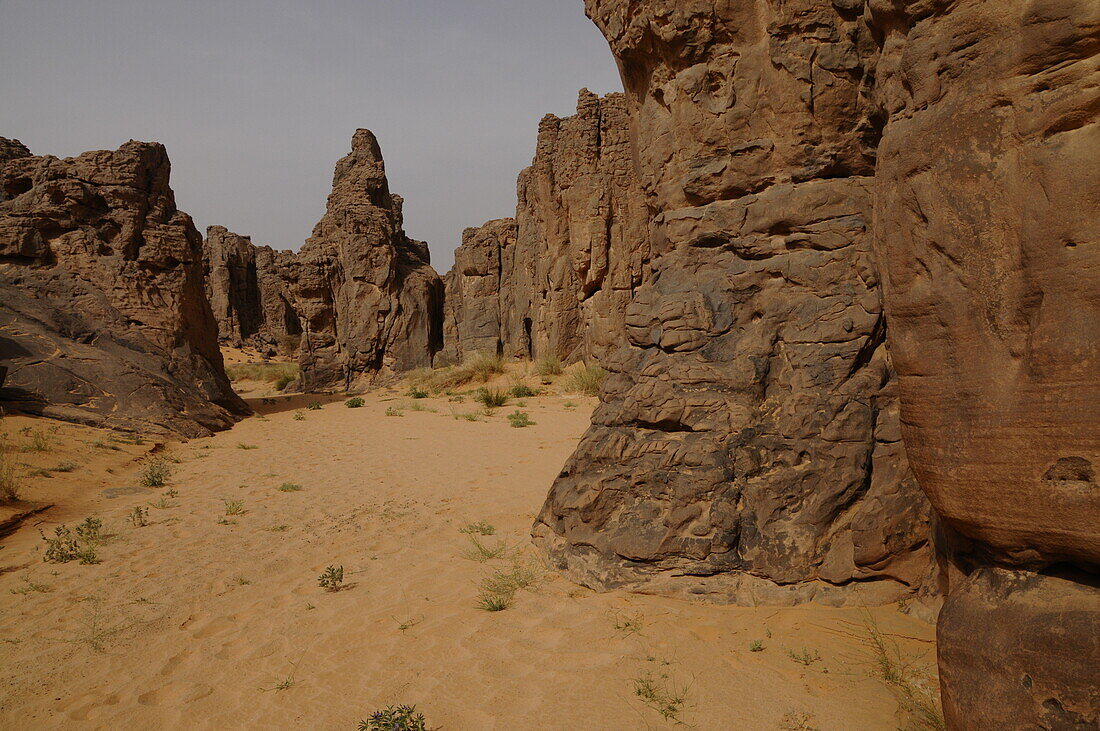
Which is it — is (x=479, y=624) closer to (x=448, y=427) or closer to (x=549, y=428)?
(x=549, y=428)

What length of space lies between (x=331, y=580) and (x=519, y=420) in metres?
7.59

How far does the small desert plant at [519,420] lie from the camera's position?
11.7 m

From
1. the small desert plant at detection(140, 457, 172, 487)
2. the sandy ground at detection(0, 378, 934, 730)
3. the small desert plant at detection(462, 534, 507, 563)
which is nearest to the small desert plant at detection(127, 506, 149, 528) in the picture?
the sandy ground at detection(0, 378, 934, 730)

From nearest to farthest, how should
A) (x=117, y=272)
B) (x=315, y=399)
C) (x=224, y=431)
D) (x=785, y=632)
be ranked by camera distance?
(x=785, y=632) → (x=224, y=431) → (x=117, y=272) → (x=315, y=399)

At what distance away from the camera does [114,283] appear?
510 inches

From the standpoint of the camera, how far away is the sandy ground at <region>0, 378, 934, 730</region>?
2908 millimetres

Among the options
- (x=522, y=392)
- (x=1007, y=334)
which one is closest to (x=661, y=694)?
(x=1007, y=334)

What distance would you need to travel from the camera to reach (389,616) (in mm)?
3953

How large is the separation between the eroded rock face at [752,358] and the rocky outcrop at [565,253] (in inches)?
392

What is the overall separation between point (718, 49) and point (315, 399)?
17256mm

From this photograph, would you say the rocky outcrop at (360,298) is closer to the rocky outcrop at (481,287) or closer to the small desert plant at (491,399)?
the rocky outcrop at (481,287)

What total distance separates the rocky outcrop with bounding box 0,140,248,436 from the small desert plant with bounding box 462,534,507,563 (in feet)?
27.6

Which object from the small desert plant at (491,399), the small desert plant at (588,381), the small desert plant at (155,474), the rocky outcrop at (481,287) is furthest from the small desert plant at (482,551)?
the rocky outcrop at (481,287)

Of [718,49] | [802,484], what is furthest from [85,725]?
[718,49]
